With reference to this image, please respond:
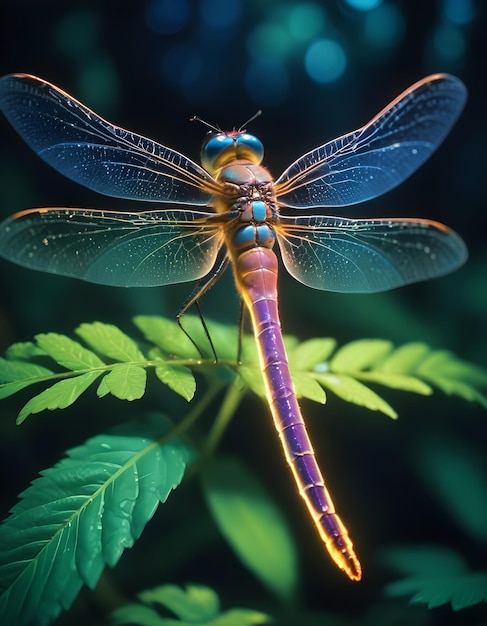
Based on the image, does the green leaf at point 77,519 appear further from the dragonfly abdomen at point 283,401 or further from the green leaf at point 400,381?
the green leaf at point 400,381

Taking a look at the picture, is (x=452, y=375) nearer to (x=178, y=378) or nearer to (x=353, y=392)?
(x=353, y=392)

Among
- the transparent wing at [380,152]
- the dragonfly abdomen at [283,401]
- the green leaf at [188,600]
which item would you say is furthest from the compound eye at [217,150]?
the green leaf at [188,600]

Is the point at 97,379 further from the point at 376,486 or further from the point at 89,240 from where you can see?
the point at 376,486

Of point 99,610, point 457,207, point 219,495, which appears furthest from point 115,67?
point 99,610

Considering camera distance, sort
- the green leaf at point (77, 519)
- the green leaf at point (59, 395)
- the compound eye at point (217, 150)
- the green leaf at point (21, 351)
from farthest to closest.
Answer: the compound eye at point (217, 150) < the green leaf at point (21, 351) < the green leaf at point (59, 395) < the green leaf at point (77, 519)

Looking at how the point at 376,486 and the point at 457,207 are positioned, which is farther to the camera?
the point at 457,207

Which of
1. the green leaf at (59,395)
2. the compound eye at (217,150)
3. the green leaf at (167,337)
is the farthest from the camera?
the compound eye at (217,150)

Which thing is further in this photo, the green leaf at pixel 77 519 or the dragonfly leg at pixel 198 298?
the dragonfly leg at pixel 198 298

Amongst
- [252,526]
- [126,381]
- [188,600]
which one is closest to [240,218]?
[126,381]

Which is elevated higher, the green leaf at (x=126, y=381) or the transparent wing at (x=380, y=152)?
the transparent wing at (x=380, y=152)
